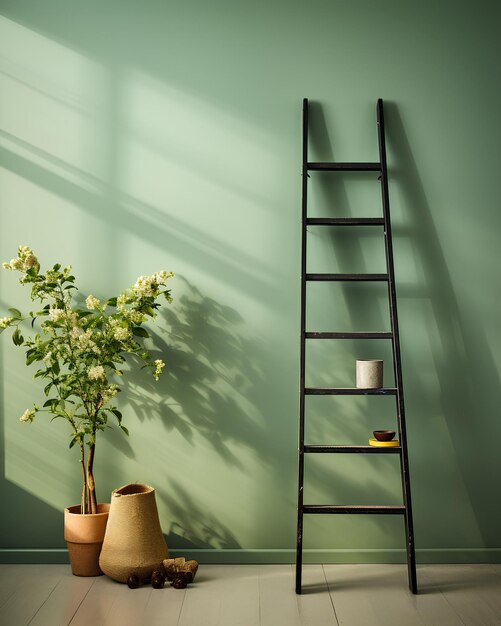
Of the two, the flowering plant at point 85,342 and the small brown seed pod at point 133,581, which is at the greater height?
the flowering plant at point 85,342

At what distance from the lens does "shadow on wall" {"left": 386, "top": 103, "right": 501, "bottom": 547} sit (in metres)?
3.24

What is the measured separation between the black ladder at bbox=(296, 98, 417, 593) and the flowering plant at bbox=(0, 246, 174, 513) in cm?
71

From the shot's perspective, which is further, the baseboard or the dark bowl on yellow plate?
the baseboard

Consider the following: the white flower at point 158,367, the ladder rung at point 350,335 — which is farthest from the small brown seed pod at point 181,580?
the ladder rung at point 350,335

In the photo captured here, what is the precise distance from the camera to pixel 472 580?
2959 millimetres

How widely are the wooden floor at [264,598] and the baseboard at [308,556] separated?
0.04 meters

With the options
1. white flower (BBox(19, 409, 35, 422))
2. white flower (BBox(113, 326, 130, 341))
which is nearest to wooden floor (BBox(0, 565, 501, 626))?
white flower (BBox(19, 409, 35, 422))

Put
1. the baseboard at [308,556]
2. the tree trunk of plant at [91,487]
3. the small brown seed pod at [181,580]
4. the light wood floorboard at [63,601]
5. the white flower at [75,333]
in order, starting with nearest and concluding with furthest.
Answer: the light wood floorboard at [63,601] → the small brown seed pod at [181,580] → the white flower at [75,333] → the tree trunk of plant at [91,487] → the baseboard at [308,556]

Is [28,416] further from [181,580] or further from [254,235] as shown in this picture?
[254,235]

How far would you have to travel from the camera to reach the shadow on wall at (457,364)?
3.24 m

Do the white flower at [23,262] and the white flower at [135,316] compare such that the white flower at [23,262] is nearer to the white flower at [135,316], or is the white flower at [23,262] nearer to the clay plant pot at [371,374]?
the white flower at [135,316]

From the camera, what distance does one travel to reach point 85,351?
295 centimetres

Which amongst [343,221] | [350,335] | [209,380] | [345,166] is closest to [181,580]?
[209,380]

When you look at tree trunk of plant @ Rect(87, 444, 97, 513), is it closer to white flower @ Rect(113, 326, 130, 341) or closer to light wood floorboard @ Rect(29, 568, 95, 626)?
light wood floorboard @ Rect(29, 568, 95, 626)
